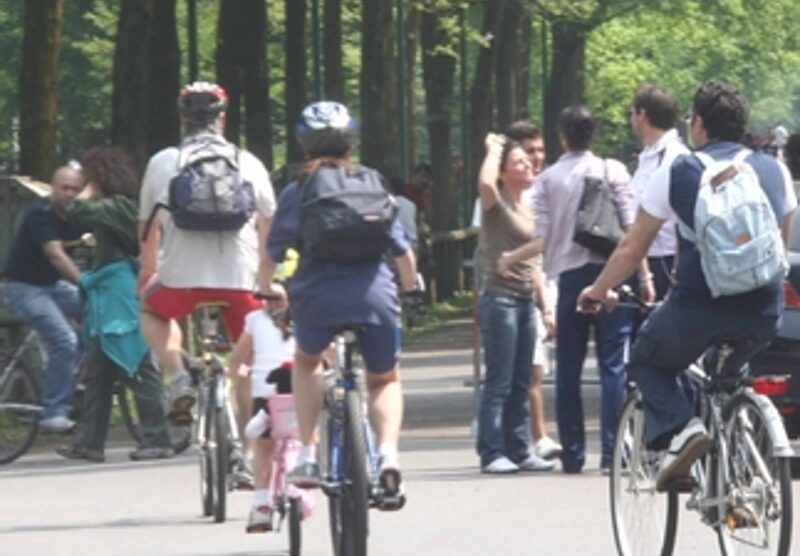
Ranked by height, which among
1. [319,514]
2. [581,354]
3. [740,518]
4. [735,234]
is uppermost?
[735,234]

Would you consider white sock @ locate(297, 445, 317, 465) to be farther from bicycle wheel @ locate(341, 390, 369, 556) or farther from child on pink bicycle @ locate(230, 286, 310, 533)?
child on pink bicycle @ locate(230, 286, 310, 533)

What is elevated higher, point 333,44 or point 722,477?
point 333,44

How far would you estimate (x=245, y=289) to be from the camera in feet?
44.5

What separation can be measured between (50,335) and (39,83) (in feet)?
21.5

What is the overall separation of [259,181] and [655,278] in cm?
226

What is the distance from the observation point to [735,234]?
9.84 metres

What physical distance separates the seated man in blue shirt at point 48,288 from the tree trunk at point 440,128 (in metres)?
28.5

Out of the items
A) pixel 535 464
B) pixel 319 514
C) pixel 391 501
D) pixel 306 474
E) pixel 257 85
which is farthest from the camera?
pixel 257 85

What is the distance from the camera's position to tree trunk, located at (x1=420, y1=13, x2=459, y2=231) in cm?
4734

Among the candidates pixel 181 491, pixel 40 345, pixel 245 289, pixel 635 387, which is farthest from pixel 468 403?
pixel 635 387

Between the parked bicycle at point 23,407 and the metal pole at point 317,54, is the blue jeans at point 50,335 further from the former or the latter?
the metal pole at point 317,54

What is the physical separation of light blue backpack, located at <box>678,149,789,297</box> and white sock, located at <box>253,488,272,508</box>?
2.48 metres

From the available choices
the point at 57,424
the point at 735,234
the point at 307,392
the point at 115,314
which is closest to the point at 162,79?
the point at 57,424

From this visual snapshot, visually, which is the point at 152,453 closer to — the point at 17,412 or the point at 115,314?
the point at 115,314
